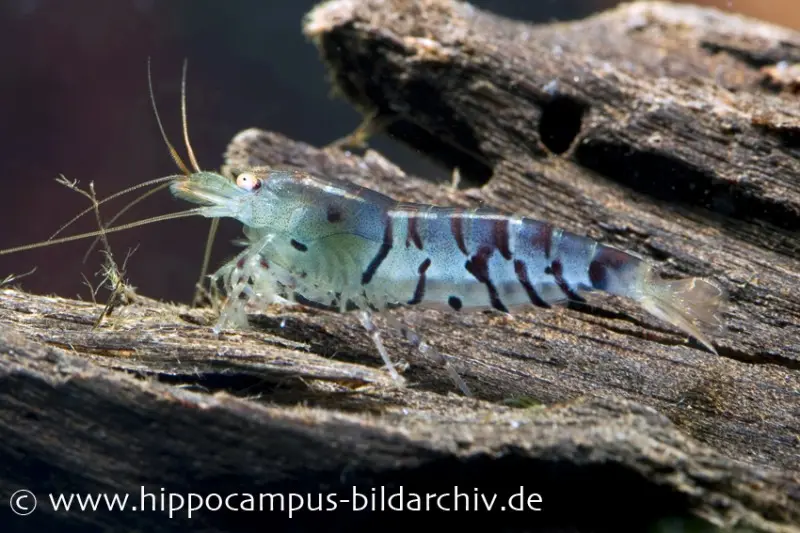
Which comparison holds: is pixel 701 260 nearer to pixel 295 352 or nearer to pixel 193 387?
pixel 295 352

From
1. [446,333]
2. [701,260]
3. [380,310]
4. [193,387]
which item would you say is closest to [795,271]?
[701,260]

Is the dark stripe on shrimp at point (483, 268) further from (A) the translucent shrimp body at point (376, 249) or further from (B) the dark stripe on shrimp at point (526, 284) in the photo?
(B) the dark stripe on shrimp at point (526, 284)

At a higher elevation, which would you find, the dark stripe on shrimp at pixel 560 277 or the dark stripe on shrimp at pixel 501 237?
the dark stripe on shrimp at pixel 501 237

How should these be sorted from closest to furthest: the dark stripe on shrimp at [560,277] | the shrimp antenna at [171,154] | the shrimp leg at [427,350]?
the shrimp leg at [427,350] < the dark stripe on shrimp at [560,277] < the shrimp antenna at [171,154]

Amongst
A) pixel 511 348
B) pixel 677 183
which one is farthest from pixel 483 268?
pixel 677 183

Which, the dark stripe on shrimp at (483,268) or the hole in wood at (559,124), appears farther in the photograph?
the hole in wood at (559,124)

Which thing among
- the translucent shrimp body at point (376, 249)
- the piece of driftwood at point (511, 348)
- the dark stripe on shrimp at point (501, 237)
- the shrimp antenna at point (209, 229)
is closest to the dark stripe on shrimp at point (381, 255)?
the translucent shrimp body at point (376, 249)

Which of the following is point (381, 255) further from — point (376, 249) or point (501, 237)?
point (501, 237)

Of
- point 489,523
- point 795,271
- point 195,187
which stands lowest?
point 489,523
